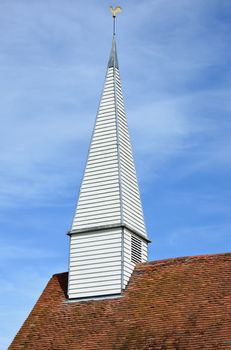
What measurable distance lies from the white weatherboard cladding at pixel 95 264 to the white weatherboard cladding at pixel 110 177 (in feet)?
1.72

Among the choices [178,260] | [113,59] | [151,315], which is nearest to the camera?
[151,315]

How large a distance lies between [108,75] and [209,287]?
36.2 feet

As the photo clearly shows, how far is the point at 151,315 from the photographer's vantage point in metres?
21.2

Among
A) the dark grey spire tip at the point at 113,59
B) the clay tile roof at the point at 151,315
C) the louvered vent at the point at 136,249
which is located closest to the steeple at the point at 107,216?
the louvered vent at the point at 136,249

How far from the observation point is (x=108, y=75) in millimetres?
28156

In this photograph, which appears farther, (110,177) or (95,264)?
(110,177)

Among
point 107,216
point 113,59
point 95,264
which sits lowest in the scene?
point 95,264

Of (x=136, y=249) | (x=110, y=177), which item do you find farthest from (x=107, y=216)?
(x=136, y=249)

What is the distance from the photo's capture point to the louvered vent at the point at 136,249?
984 inches

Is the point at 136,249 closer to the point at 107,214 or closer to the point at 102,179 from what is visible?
the point at 107,214

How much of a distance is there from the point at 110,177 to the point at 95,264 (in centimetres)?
355

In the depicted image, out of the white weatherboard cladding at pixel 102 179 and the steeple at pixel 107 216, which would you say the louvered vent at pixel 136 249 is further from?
the white weatherboard cladding at pixel 102 179

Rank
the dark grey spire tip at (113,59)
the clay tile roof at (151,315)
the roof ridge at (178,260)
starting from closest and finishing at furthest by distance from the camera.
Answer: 1. the clay tile roof at (151,315)
2. the roof ridge at (178,260)
3. the dark grey spire tip at (113,59)

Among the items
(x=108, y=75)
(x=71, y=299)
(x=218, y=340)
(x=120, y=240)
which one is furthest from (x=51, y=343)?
(x=108, y=75)
